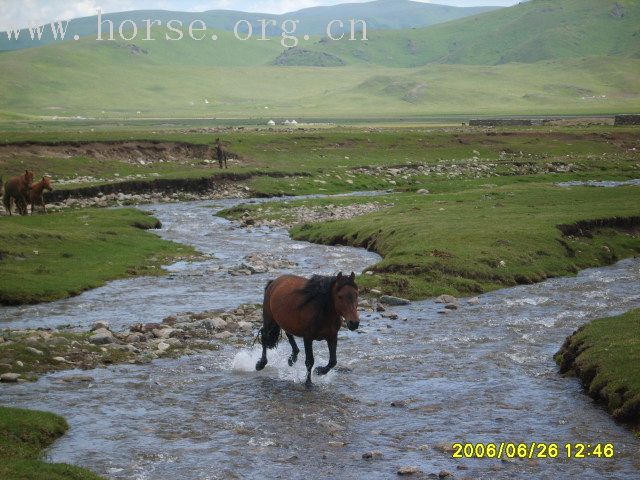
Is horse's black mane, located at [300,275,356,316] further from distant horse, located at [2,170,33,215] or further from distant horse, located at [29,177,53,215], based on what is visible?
distant horse, located at [2,170,33,215]

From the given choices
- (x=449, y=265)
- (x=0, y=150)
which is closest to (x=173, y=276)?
(x=449, y=265)

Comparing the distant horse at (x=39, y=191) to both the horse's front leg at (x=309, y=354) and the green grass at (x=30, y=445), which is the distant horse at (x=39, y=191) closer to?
the horse's front leg at (x=309, y=354)

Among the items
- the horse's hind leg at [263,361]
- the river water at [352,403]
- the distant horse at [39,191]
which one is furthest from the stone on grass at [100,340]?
the distant horse at [39,191]

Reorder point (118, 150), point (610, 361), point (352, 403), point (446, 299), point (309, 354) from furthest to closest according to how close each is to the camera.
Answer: point (118, 150) < point (446, 299) < point (309, 354) < point (610, 361) < point (352, 403)

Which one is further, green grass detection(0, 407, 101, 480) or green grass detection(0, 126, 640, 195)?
green grass detection(0, 126, 640, 195)

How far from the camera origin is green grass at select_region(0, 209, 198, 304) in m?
28.0

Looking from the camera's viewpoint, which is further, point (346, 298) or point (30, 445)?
point (346, 298)

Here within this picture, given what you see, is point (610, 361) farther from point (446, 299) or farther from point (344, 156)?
point (344, 156)

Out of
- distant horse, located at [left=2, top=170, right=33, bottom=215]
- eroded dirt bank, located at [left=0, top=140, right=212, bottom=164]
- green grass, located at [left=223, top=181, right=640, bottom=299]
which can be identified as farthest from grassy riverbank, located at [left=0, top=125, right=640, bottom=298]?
distant horse, located at [left=2, top=170, right=33, bottom=215]

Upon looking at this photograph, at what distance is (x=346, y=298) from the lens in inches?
667

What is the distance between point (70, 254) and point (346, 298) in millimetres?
20040

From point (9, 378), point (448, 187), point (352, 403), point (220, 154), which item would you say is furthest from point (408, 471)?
point (220, 154)
